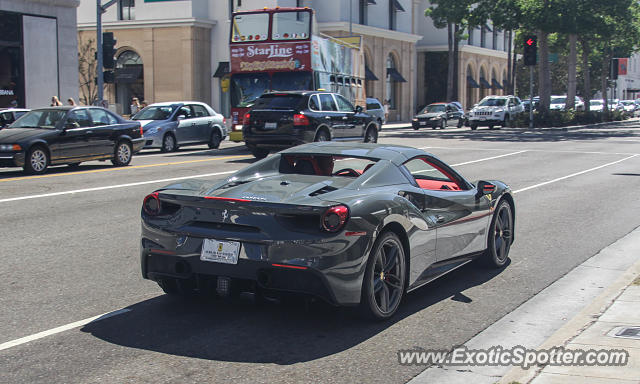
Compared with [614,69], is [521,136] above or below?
below

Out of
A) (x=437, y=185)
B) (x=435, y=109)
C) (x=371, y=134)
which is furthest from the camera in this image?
(x=435, y=109)

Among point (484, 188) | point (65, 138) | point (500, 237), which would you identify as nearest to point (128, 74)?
point (65, 138)

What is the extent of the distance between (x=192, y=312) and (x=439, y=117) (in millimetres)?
42416

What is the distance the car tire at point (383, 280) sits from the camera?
5645 millimetres

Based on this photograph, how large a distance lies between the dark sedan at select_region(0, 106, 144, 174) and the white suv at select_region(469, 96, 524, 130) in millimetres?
28774

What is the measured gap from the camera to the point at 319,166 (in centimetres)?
690

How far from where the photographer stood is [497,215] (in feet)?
25.6

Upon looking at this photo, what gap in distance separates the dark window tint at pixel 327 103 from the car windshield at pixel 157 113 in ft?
20.8

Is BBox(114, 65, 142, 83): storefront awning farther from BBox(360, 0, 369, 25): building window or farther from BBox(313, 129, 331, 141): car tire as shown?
BBox(313, 129, 331, 141): car tire

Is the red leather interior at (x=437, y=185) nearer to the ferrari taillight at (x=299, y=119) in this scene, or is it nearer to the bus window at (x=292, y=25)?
the ferrari taillight at (x=299, y=119)

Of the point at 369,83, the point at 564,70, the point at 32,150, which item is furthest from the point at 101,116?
the point at 564,70

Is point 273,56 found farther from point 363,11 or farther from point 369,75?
point 363,11

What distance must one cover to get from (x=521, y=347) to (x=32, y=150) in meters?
14.2

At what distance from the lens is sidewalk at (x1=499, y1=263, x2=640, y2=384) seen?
4.49 m
